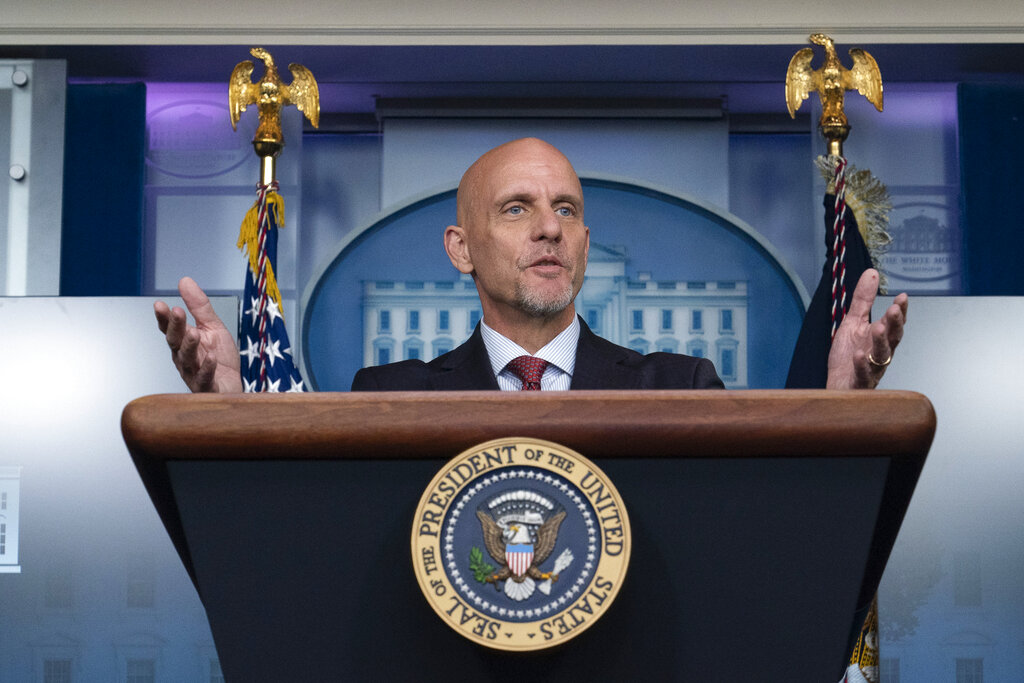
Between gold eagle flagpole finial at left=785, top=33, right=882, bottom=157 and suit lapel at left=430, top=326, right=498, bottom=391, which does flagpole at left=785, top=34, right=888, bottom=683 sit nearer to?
gold eagle flagpole finial at left=785, top=33, right=882, bottom=157

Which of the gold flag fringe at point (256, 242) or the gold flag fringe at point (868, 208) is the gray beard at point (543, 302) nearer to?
the gold flag fringe at point (256, 242)

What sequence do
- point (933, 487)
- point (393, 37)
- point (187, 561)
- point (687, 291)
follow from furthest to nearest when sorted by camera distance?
point (687, 291), point (393, 37), point (933, 487), point (187, 561)

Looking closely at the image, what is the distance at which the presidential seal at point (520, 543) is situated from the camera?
0.62m

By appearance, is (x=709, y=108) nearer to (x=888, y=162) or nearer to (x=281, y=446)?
(x=888, y=162)

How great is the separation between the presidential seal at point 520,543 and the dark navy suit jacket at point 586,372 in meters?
0.65

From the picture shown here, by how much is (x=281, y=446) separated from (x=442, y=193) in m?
Result: 2.97

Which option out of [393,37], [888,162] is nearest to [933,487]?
[888,162]

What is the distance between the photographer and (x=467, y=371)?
1393 millimetres

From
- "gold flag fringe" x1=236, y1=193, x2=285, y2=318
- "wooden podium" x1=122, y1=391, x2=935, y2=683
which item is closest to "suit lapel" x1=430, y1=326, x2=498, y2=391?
"wooden podium" x1=122, y1=391, x2=935, y2=683

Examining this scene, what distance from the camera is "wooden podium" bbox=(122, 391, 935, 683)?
67 centimetres

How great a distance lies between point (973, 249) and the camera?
367 cm

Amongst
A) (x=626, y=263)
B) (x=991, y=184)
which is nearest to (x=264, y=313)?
(x=626, y=263)

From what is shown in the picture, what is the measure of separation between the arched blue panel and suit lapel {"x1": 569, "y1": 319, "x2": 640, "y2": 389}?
229 centimetres

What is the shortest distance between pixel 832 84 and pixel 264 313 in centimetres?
160
